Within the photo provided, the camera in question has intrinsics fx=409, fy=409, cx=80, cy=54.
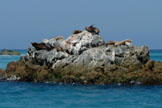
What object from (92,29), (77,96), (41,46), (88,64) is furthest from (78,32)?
(77,96)

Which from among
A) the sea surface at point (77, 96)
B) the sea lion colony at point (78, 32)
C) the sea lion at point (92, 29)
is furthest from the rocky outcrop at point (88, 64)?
the sea surface at point (77, 96)

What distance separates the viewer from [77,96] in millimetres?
→ 32312

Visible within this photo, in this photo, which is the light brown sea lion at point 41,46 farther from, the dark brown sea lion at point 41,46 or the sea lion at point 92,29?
the sea lion at point 92,29

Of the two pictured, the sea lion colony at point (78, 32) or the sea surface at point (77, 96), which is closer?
the sea surface at point (77, 96)

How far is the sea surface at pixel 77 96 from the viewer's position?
27.9 meters

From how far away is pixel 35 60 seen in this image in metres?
47.3

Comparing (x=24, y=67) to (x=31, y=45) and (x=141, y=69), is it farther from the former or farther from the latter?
(x=141, y=69)

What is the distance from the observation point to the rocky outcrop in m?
39.8

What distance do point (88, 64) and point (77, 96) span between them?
9886 millimetres

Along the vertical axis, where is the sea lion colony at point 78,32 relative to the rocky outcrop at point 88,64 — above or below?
above

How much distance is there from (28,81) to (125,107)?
18.8 m

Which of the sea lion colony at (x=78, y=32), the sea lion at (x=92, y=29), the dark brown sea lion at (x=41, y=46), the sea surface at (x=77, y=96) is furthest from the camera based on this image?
the dark brown sea lion at (x=41, y=46)

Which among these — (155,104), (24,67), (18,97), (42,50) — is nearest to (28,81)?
(24,67)

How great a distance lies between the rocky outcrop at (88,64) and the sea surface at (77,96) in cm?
184
